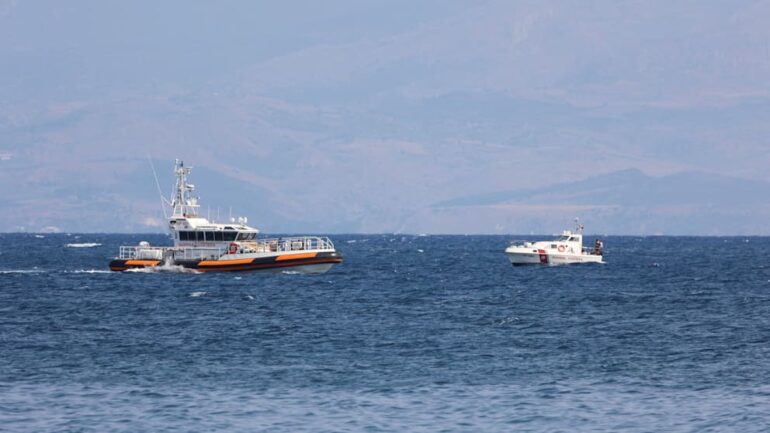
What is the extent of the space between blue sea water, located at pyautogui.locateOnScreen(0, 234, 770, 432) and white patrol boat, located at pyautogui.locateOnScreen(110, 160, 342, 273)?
8.40 meters

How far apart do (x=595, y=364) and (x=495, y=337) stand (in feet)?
36.4

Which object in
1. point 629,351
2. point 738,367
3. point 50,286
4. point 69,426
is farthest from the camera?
point 50,286

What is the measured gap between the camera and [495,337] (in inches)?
2522

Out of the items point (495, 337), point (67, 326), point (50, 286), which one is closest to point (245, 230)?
point (50, 286)

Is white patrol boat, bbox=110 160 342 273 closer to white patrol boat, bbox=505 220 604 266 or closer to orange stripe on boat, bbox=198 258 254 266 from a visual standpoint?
orange stripe on boat, bbox=198 258 254 266

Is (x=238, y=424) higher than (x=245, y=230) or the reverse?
the reverse

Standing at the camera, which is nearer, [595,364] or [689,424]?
[689,424]

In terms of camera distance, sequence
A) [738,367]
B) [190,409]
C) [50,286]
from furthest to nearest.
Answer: [50,286]
[738,367]
[190,409]

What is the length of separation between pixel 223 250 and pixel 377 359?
54658mm

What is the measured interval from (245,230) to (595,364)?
58.1 metres

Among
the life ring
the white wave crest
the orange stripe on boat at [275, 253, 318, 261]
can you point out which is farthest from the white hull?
the white wave crest

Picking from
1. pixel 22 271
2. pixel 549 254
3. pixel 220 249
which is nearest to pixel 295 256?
pixel 220 249

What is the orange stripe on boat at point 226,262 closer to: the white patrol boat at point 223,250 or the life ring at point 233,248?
the white patrol boat at point 223,250

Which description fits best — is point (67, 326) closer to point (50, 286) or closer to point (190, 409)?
point (190, 409)
